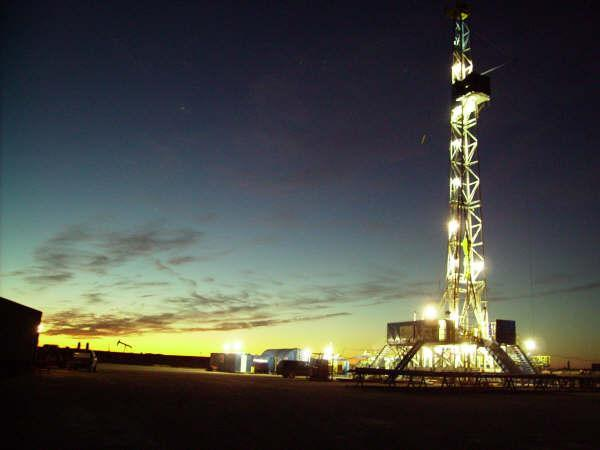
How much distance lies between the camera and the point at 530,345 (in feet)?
159

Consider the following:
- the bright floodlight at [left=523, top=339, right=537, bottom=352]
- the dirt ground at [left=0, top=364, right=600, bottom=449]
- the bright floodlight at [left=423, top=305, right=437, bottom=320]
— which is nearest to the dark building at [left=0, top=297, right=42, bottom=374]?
the dirt ground at [left=0, top=364, right=600, bottom=449]

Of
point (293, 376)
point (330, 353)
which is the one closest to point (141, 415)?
point (293, 376)

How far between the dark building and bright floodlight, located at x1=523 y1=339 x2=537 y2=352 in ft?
131

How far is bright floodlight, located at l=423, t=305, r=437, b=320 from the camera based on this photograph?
46.0 metres

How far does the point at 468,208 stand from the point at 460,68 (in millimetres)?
13938

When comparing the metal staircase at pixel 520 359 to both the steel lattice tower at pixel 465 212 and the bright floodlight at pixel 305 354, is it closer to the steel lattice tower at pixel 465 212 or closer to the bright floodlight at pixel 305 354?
the steel lattice tower at pixel 465 212

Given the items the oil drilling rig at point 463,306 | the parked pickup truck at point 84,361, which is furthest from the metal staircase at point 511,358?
the parked pickup truck at point 84,361

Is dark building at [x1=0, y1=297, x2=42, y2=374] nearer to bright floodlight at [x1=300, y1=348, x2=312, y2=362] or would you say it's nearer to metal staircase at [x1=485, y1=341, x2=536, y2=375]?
bright floodlight at [x1=300, y1=348, x2=312, y2=362]

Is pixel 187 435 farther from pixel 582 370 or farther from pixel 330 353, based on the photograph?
pixel 582 370

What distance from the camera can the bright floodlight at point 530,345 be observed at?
4828 cm

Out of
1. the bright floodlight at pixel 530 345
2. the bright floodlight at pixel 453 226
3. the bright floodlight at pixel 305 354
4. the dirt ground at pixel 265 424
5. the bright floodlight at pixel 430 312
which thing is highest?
the bright floodlight at pixel 453 226

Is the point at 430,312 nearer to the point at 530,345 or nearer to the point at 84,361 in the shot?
the point at 530,345

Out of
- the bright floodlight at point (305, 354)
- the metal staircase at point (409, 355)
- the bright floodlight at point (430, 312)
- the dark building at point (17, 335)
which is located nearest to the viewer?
the dark building at point (17, 335)

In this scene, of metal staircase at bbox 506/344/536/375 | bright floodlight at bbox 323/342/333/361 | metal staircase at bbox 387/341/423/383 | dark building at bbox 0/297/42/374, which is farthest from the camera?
bright floodlight at bbox 323/342/333/361
